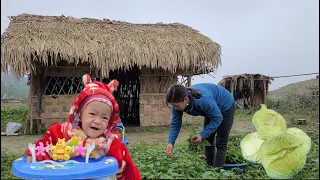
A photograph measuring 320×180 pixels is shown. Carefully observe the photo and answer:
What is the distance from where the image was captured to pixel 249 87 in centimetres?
1523

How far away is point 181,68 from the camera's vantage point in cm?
954

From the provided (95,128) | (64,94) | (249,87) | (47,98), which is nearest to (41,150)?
(95,128)

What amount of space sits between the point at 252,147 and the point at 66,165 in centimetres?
203

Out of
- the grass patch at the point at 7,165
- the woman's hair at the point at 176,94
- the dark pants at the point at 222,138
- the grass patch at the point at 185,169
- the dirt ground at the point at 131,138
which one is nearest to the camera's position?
the grass patch at the point at 185,169

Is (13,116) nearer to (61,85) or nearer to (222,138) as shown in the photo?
(61,85)

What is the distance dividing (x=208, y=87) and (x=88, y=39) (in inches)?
212

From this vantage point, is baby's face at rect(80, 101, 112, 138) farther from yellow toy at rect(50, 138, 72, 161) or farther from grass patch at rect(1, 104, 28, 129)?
grass patch at rect(1, 104, 28, 129)

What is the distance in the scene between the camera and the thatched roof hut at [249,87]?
49.0 ft

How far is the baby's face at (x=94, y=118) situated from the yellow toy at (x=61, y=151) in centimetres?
20

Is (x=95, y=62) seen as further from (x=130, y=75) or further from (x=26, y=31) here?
(x=130, y=75)

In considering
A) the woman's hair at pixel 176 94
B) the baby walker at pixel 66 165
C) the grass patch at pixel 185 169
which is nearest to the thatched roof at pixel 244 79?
the grass patch at pixel 185 169

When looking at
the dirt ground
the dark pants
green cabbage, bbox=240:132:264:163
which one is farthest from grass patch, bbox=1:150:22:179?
green cabbage, bbox=240:132:264:163

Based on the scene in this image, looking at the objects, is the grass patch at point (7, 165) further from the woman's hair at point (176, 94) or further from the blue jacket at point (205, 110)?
the woman's hair at point (176, 94)

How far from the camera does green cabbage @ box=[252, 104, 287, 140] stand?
350cm
